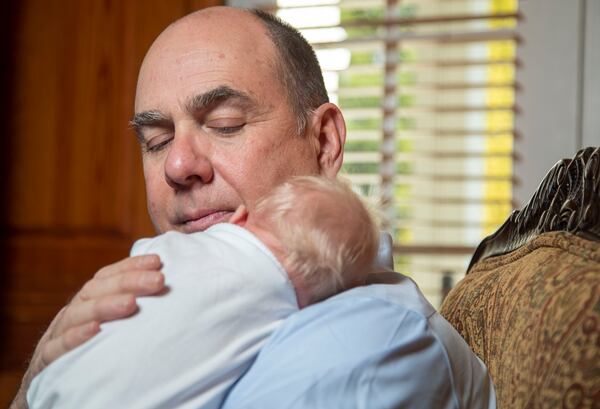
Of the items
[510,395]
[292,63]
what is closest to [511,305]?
[510,395]

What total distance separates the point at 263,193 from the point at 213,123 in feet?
0.47

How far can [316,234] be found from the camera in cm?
83

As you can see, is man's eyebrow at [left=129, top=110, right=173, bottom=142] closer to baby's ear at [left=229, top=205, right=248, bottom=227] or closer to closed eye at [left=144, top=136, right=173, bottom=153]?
closed eye at [left=144, top=136, right=173, bottom=153]

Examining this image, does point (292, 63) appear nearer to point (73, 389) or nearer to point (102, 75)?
point (73, 389)

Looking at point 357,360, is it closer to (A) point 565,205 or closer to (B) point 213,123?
(A) point 565,205

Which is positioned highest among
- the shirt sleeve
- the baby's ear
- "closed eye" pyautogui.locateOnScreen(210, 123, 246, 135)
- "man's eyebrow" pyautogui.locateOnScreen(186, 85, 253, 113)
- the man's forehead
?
the man's forehead

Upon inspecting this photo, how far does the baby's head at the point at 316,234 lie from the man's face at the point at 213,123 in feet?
1.09

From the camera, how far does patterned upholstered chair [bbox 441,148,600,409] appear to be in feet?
2.35

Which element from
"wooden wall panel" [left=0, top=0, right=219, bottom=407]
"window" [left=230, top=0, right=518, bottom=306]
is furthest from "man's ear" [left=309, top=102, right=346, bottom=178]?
"wooden wall panel" [left=0, top=0, right=219, bottom=407]

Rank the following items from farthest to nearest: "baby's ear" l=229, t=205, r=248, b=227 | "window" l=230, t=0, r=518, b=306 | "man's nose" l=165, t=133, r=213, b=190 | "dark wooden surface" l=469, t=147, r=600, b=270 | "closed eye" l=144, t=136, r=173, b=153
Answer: "window" l=230, t=0, r=518, b=306, "closed eye" l=144, t=136, r=173, b=153, "man's nose" l=165, t=133, r=213, b=190, "baby's ear" l=229, t=205, r=248, b=227, "dark wooden surface" l=469, t=147, r=600, b=270

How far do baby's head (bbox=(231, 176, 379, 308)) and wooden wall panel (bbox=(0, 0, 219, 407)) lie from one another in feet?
6.83

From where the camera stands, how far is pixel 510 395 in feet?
2.85

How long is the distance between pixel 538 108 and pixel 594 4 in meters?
0.37

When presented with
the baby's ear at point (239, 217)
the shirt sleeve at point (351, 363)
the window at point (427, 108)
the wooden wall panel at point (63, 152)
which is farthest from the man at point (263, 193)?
the wooden wall panel at point (63, 152)
